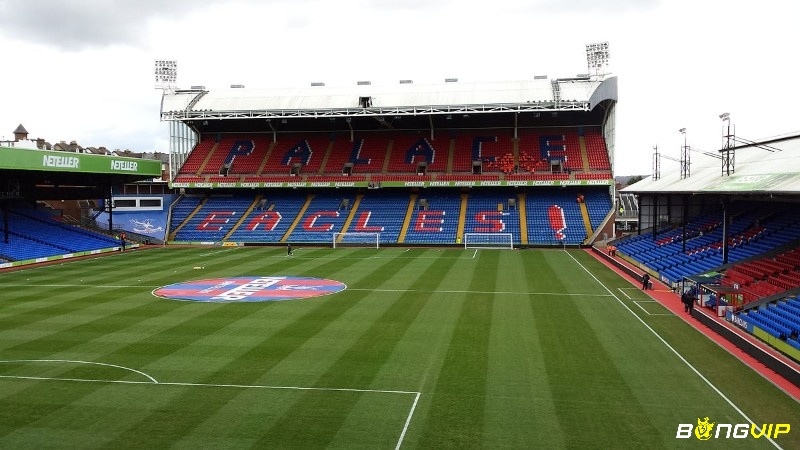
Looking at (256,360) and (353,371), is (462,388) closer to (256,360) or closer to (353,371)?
(353,371)

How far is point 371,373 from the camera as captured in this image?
15328 millimetres

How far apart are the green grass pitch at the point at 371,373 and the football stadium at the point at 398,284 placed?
0.30ft

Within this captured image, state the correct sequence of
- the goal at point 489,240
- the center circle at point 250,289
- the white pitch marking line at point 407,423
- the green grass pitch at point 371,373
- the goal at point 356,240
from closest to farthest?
the white pitch marking line at point 407,423, the green grass pitch at point 371,373, the center circle at point 250,289, the goal at point 489,240, the goal at point 356,240

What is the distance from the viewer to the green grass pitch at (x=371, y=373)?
38.4 feet

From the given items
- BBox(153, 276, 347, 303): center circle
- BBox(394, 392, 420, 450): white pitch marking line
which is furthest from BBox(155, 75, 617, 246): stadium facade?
BBox(394, 392, 420, 450): white pitch marking line

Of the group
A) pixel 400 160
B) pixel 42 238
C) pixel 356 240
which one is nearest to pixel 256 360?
pixel 356 240

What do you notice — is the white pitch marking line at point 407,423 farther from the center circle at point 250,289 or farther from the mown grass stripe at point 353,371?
the center circle at point 250,289

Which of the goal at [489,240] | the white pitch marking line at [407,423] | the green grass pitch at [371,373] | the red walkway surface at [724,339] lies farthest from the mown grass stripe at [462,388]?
the goal at [489,240]

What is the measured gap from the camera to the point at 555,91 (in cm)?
5741

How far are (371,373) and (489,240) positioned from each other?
36.7 meters

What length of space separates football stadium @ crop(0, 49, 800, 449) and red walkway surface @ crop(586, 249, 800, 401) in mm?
129

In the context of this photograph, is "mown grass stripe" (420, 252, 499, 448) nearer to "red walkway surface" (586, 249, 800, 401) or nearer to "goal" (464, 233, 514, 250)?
"red walkway surface" (586, 249, 800, 401)

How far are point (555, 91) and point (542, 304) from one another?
38.3 meters

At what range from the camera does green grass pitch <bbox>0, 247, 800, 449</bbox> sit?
461 inches
